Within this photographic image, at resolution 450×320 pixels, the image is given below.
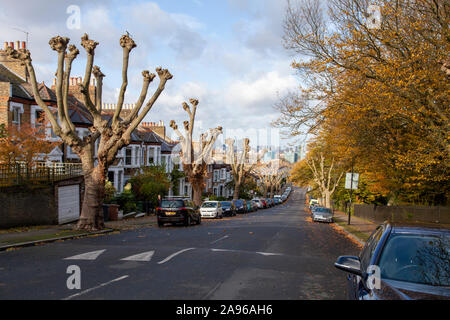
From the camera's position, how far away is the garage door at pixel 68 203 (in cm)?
2277

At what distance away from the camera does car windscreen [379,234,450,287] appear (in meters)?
4.59

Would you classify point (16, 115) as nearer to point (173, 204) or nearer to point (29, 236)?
point (173, 204)

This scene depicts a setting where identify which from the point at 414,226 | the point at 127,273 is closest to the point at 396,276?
the point at 414,226

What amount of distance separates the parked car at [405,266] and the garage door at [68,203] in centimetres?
2019

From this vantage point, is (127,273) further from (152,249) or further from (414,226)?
(414,226)

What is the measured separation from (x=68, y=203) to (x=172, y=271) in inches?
644

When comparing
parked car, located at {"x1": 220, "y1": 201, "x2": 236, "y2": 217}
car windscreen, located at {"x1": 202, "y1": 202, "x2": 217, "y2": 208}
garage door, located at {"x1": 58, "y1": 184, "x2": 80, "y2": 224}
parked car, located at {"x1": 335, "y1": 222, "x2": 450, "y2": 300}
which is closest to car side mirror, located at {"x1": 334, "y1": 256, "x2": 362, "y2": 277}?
parked car, located at {"x1": 335, "y1": 222, "x2": 450, "y2": 300}

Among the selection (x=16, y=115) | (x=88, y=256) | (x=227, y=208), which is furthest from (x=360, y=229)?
(x=16, y=115)

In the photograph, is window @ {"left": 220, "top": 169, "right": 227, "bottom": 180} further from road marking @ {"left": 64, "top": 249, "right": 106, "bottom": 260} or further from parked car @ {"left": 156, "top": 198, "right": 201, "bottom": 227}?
road marking @ {"left": 64, "top": 249, "right": 106, "bottom": 260}

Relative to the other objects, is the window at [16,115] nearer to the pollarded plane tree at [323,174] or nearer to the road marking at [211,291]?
the road marking at [211,291]

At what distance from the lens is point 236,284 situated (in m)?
8.34

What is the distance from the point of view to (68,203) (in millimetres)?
23953

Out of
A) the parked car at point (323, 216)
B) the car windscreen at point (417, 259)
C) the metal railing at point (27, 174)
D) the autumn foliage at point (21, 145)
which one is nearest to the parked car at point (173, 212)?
the metal railing at point (27, 174)

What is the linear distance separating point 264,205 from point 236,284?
61.0m
